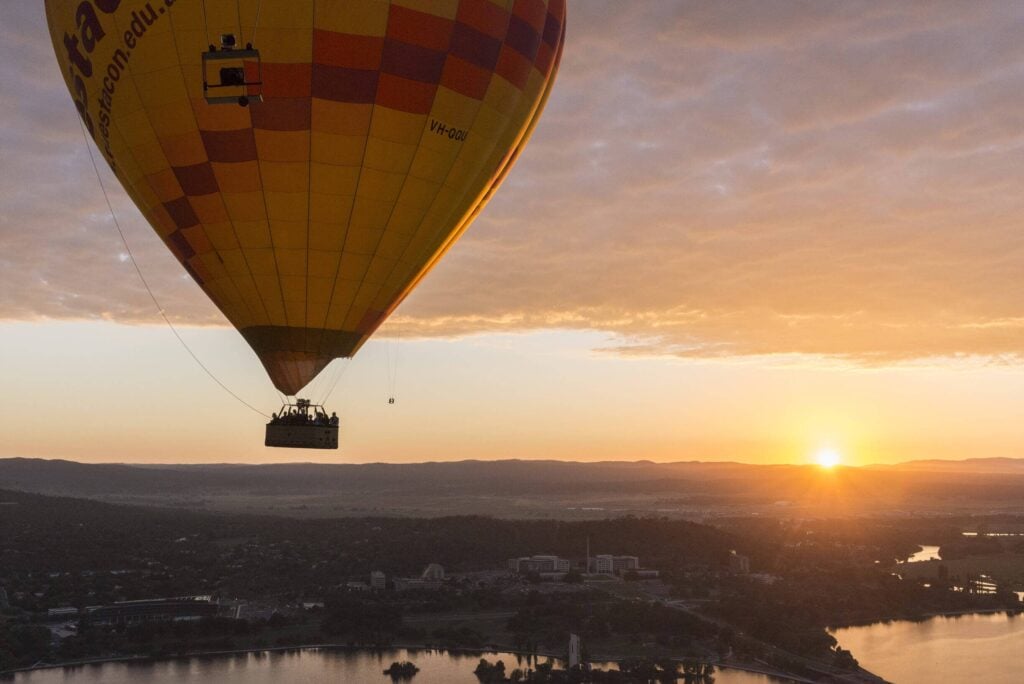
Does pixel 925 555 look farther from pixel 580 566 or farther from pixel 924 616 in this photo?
pixel 924 616

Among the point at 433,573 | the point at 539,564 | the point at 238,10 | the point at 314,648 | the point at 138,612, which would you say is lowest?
the point at 314,648

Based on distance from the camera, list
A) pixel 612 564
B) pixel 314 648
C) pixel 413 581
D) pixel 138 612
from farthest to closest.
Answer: pixel 612 564 → pixel 413 581 → pixel 138 612 → pixel 314 648

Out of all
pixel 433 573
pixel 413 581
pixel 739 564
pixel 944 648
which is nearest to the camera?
pixel 944 648

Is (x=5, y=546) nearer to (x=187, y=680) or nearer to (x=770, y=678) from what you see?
(x=187, y=680)

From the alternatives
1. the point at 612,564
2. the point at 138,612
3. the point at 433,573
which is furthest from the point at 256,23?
the point at 612,564

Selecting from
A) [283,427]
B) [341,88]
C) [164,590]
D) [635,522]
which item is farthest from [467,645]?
[635,522]

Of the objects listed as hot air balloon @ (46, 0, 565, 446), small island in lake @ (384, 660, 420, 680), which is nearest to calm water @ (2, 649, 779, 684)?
small island in lake @ (384, 660, 420, 680)

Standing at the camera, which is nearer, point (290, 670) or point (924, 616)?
point (290, 670)
